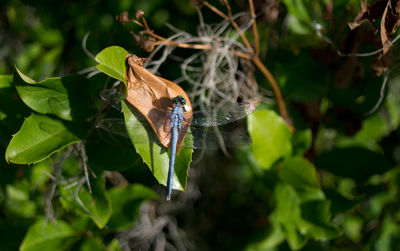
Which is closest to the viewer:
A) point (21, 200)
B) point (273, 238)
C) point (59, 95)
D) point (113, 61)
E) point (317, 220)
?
point (113, 61)

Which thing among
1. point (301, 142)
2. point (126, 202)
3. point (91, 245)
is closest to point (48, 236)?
point (91, 245)

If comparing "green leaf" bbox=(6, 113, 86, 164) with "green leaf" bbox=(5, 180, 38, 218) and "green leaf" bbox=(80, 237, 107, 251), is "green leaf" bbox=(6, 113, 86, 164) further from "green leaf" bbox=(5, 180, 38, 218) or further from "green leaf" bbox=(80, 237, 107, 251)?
"green leaf" bbox=(5, 180, 38, 218)

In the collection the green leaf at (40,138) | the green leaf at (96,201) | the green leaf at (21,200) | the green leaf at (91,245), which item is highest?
the green leaf at (40,138)

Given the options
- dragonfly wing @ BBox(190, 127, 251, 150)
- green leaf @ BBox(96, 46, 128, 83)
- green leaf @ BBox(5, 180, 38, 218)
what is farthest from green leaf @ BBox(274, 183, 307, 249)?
green leaf @ BBox(5, 180, 38, 218)

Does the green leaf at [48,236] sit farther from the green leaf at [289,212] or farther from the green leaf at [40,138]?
the green leaf at [289,212]

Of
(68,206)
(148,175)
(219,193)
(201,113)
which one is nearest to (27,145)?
(68,206)

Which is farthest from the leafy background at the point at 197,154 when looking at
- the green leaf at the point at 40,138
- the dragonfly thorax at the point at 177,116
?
the dragonfly thorax at the point at 177,116

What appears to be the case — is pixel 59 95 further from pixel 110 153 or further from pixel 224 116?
pixel 224 116
